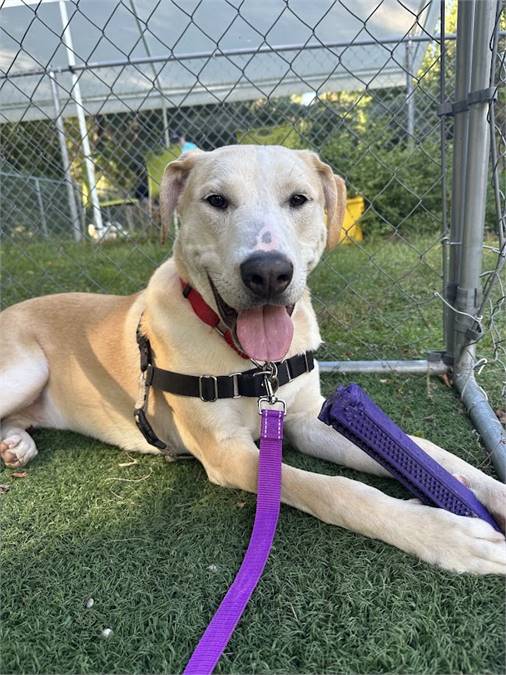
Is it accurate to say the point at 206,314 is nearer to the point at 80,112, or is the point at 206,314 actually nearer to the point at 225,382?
the point at 225,382

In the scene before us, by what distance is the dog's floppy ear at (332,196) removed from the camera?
2299 millimetres

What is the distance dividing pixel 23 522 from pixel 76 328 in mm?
1105

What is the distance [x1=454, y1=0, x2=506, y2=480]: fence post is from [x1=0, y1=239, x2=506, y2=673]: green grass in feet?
0.37

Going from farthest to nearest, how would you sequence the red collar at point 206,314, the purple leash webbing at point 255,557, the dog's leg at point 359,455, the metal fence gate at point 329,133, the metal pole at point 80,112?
1. the metal pole at point 80,112
2. the metal fence gate at point 329,133
3. the red collar at point 206,314
4. the dog's leg at point 359,455
5. the purple leash webbing at point 255,557

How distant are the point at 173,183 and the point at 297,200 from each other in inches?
23.3

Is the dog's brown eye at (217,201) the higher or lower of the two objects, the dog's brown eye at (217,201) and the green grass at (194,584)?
the higher

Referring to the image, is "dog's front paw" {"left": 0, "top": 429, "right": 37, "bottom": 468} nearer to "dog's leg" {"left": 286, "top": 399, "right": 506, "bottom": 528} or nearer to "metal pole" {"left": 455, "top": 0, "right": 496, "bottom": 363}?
"dog's leg" {"left": 286, "top": 399, "right": 506, "bottom": 528}

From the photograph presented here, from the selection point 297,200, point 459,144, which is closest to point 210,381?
point 297,200

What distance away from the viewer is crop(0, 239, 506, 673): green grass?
1.34 metres

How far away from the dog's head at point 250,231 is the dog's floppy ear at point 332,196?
0.04 feet

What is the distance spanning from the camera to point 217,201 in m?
1.99

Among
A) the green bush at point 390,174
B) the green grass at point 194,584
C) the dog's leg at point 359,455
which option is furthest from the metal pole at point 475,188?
the green bush at point 390,174

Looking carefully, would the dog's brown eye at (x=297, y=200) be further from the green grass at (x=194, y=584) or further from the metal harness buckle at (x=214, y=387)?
the green grass at (x=194, y=584)

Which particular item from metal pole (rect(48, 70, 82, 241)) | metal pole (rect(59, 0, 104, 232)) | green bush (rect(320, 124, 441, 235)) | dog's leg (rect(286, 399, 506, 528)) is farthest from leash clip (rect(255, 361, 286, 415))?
green bush (rect(320, 124, 441, 235))
